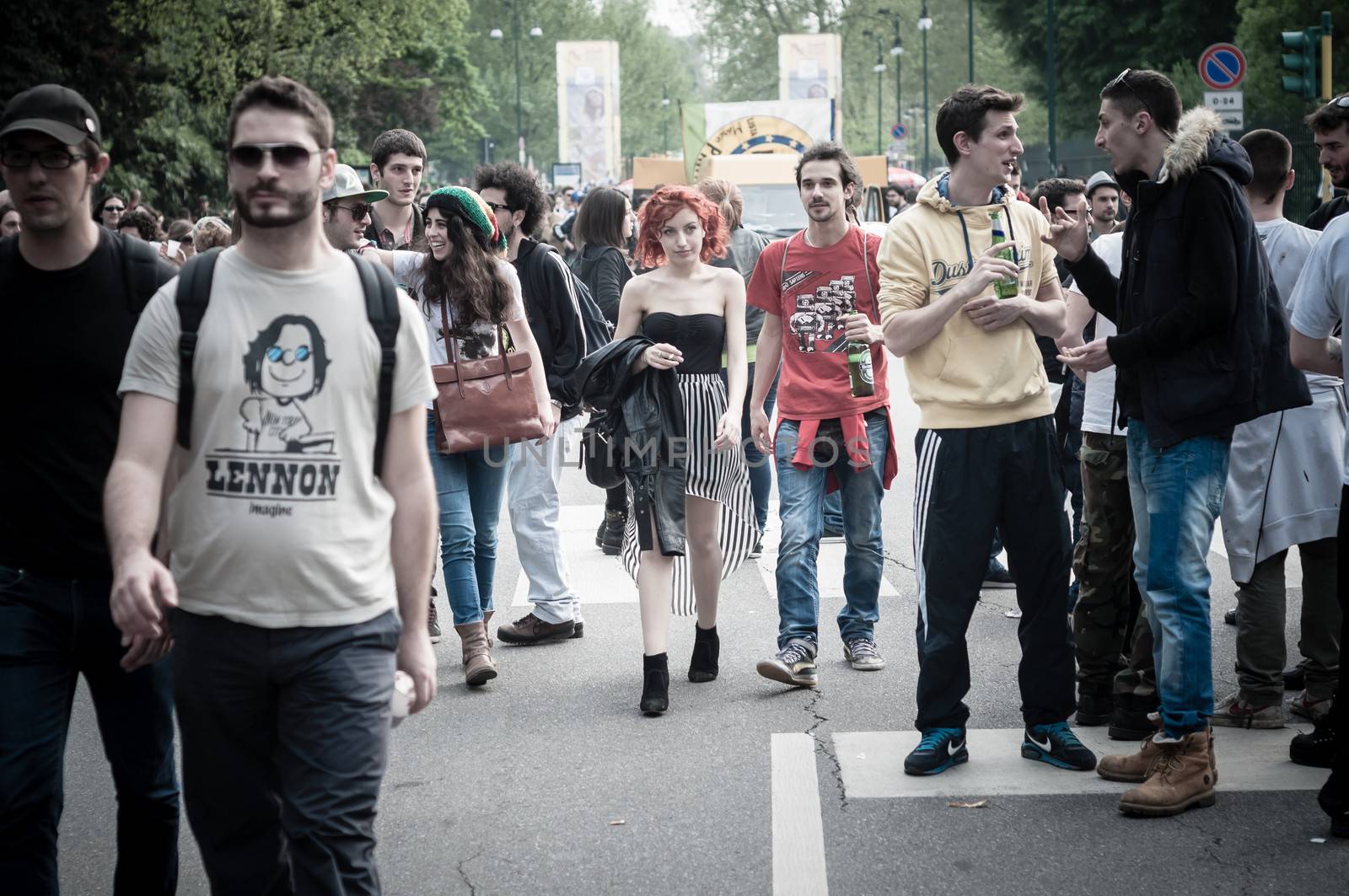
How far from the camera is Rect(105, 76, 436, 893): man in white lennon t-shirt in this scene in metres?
3.13

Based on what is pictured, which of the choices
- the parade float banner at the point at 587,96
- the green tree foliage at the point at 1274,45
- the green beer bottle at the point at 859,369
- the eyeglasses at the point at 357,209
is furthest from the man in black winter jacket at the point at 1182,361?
the parade float banner at the point at 587,96

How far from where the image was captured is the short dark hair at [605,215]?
917cm

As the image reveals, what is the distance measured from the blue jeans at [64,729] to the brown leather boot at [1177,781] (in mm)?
2725

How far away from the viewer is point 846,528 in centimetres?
685

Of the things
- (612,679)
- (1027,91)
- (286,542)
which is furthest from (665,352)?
(1027,91)

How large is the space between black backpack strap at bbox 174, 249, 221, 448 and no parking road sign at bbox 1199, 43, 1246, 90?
16285 millimetres

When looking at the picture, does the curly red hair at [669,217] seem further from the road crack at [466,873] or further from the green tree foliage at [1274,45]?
the green tree foliage at [1274,45]

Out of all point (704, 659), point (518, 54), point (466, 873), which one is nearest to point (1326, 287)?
point (704, 659)

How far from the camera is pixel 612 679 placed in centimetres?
669

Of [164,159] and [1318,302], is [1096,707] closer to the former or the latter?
[1318,302]

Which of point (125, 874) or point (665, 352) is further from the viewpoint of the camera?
point (665, 352)

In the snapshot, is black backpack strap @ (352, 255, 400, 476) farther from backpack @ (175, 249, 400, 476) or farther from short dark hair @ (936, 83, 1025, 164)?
short dark hair @ (936, 83, 1025, 164)

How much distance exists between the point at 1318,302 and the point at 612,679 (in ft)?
10.6

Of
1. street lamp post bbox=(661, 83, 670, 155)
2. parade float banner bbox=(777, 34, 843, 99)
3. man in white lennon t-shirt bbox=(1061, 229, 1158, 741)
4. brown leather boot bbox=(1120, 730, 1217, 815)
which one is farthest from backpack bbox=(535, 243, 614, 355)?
street lamp post bbox=(661, 83, 670, 155)
